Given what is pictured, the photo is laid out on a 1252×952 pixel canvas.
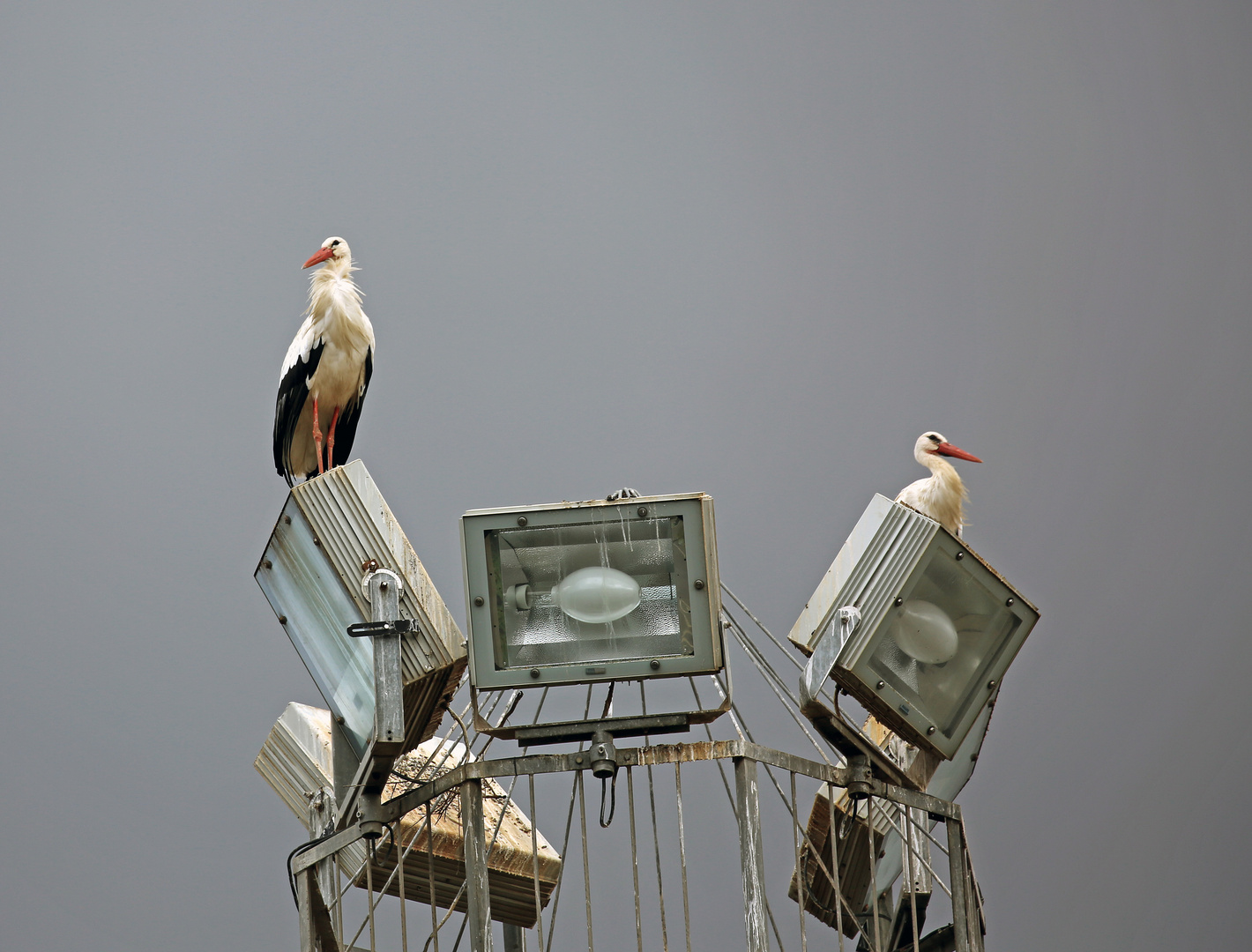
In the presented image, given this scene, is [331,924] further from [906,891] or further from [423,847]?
[906,891]

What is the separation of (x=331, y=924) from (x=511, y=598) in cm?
130

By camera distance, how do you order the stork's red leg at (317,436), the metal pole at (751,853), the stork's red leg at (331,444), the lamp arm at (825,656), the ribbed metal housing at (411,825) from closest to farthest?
the metal pole at (751,853) < the lamp arm at (825,656) < the ribbed metal housing at (411,825) < the stork's red leg at (317,436) < the stork's red leg at (331,444)

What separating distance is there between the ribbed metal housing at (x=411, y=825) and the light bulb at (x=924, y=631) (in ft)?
6.28

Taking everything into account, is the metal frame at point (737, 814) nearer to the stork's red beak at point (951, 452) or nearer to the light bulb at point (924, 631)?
the light bulb at point (924, 631)

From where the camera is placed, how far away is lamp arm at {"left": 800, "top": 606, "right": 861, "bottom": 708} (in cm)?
425

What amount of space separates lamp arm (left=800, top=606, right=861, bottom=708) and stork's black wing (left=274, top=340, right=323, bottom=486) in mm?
3924

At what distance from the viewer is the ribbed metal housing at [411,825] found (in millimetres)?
5590

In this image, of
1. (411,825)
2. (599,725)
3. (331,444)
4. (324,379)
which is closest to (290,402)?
(324,379)

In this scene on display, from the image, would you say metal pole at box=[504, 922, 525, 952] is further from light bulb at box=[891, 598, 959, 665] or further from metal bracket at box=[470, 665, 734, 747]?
light bulb at box=[891, 598, 959, 665]

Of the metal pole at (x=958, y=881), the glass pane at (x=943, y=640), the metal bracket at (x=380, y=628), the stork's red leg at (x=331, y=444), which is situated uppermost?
the stork's red leg at (x=331, y=444)

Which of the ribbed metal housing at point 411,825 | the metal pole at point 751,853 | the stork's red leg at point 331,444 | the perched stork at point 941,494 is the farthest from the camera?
the perched stork at point 941,494

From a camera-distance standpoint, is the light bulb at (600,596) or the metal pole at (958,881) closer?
the light bulb at (600,596)

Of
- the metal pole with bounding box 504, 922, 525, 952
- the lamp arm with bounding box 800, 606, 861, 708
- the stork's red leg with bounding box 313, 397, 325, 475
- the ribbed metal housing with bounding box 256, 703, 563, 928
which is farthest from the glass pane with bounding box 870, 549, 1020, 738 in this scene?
the stork's red leg with bounding box 313, 397, 325, 475

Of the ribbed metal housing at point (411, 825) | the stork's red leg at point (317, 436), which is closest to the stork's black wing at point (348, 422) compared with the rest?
the stork's red leg at point (317, 436)
